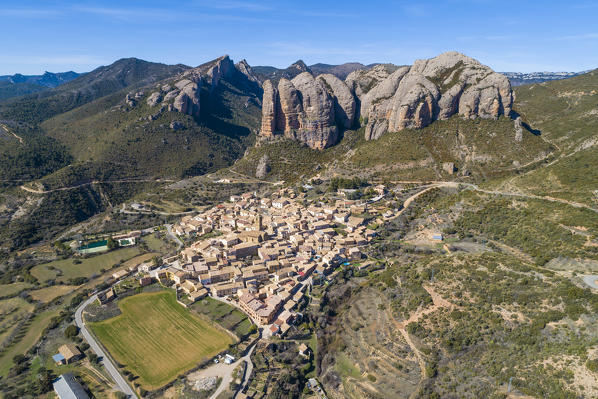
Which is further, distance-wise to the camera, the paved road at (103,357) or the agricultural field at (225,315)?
the agricultural field at (225,315)

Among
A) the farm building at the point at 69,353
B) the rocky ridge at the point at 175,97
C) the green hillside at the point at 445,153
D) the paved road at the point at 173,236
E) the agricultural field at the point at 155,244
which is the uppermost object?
the rocky ridge at the point at 175,97

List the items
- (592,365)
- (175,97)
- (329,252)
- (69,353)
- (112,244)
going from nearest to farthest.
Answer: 1. (592,365)
2. (69,353)
3. (329,252)
4. (112,244)
5. (175,97)

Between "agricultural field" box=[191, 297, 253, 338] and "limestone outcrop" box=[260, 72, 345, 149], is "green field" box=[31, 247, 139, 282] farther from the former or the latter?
"limestone outcrop" box=[260, 72, 345, 149]

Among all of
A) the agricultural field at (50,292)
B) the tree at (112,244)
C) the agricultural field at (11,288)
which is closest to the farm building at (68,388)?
the agricultural field at (50,292)

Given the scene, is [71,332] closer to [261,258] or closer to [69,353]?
[69,353]

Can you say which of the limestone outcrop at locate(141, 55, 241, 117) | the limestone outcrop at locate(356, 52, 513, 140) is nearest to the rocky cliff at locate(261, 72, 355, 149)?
the limestone outcrop at locate(356, 52, 513, 140)

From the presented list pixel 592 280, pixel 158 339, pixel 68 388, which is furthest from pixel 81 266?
pixel 592 280

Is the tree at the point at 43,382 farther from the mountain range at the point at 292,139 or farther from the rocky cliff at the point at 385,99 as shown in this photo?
the rocky cliff at the point at 385,99
